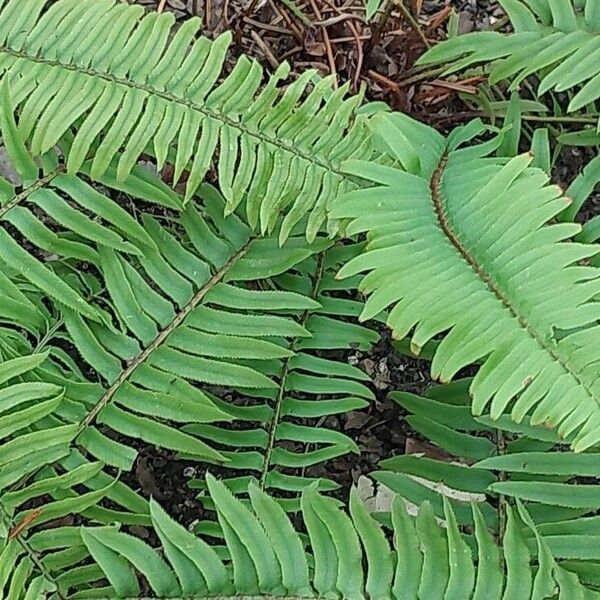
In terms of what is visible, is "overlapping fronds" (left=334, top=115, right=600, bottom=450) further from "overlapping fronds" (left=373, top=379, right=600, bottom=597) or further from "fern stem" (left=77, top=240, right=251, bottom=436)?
"fern stem" (left=77, top=240, right=251, bottom=436)

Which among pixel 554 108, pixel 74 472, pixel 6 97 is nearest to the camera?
pixel 74 472

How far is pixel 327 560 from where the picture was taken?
4.11 feet

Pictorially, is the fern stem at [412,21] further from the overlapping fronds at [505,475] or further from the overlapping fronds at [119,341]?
the overlapping fronds at [505,475]

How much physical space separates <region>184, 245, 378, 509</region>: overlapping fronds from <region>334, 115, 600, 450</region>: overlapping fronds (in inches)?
10.1

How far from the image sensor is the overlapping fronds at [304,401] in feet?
5.29

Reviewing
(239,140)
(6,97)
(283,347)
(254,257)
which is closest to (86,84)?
(6,97)

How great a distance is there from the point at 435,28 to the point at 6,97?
108cm

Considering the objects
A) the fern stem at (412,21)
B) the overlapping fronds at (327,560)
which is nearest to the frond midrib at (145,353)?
the overlapping fronds at (327,560)

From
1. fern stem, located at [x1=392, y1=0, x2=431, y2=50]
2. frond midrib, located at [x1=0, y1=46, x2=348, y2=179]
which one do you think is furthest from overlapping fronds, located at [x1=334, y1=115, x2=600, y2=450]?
fern stem, located at [x1=392, y1=0, x2=431, y2=50]

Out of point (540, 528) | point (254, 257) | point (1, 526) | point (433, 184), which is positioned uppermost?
point (433, 184)

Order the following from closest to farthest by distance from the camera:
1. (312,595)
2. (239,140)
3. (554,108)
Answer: (312,595) → (239,140) → (554,108)

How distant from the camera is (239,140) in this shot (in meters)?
1.61

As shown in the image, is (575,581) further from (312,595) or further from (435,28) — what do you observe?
(435,28)

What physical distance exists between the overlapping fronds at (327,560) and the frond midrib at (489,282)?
0.23 m
